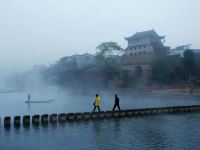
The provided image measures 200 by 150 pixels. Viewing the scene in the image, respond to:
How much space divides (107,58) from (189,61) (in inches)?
881

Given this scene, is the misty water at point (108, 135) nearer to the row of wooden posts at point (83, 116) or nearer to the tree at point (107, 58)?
the row of wooden posts at point (83, 116)

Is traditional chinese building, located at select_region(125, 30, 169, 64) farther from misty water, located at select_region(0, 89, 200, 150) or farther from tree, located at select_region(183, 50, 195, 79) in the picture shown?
misty water, located at select_region(0, 89, 200, 150)

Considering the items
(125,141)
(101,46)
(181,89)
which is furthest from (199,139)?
(101,46)

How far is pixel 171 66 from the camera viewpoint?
7619cm

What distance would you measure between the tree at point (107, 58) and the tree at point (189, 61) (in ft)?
62.3

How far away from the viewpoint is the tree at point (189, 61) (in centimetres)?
7306

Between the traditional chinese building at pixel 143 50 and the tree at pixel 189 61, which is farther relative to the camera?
the traditional chinese building at pixel 143 50

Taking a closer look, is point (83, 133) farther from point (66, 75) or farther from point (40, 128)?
point (66, 75)

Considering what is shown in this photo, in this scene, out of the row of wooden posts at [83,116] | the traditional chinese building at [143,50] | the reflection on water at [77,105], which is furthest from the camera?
the traditional chinese building at [143,50]

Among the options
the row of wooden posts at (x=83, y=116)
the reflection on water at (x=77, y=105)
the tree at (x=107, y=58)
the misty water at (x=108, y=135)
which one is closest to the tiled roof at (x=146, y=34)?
the tree at (x=107, y=58)

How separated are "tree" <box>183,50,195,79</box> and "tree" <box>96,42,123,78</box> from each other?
62.3 ft

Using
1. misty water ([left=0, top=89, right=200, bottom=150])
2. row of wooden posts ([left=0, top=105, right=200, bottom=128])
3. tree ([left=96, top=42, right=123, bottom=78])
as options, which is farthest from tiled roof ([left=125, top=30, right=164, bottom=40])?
misty water ([left=0, top=89, right=200, bottom=150])

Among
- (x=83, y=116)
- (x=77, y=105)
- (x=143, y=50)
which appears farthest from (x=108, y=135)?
(x=143, y=50)

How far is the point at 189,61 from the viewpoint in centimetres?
7300
